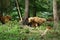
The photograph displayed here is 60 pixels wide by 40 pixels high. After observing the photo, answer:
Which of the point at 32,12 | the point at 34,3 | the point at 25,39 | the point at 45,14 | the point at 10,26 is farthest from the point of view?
the point at 45,14

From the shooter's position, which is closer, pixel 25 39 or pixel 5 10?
pixel 25 39

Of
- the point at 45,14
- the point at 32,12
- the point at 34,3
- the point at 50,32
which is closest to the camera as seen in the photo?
the point at 50,32

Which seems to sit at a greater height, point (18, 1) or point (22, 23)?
point (18, 1)

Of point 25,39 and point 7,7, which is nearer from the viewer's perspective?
point 25,39

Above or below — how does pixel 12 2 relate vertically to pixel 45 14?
above

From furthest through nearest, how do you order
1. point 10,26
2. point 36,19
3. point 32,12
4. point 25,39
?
point 32,12, point 36,19, point 10,26, point 25,39

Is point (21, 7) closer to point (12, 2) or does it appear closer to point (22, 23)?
point (12, 2)

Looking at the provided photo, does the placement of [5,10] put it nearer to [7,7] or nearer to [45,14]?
[7,7]

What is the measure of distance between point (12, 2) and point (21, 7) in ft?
3.75

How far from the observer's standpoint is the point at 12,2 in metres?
24.2

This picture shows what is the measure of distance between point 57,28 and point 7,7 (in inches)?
352

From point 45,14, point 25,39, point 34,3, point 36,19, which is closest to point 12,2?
point 34,3

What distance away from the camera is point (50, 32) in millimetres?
14633

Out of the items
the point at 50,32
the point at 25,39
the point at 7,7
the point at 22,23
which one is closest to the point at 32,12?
the point at 7,7
